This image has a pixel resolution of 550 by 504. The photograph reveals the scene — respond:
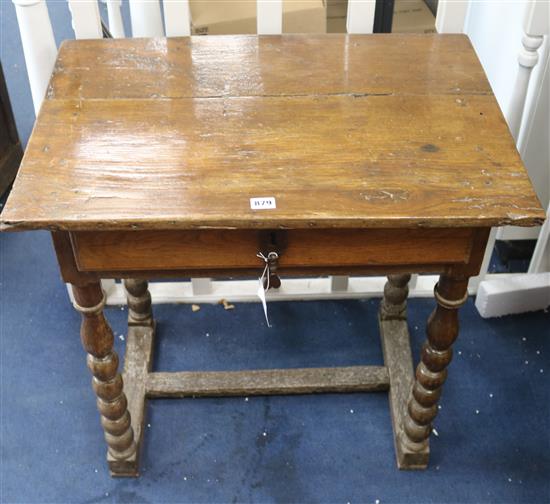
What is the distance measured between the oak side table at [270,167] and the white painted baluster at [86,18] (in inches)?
3.9

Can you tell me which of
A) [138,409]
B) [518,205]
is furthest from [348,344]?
[518,205]

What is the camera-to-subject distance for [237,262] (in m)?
1.31

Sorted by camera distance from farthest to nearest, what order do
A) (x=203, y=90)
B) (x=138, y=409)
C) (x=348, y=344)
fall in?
(x=348, y=344)
(x=138, y=409)
(x=203, y=90)

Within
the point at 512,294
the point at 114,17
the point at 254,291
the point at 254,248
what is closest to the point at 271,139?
the point at 254,248

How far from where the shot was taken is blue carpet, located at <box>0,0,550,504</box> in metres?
1.74

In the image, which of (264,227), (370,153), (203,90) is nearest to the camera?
(264,227)

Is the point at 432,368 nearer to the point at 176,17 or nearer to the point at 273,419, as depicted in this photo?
the point at 273,419

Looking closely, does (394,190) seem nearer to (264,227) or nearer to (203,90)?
(264,227)

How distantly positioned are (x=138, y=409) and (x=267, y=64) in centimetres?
83

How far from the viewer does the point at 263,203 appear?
1.23 meters

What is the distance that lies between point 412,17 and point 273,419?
1492 mm

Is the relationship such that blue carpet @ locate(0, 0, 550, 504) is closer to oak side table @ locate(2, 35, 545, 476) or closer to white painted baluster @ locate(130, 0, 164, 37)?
oak side table @ locate(2, 35, 545, 476)

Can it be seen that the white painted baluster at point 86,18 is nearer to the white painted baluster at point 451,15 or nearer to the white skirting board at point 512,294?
the white painted baluster at point 451,15

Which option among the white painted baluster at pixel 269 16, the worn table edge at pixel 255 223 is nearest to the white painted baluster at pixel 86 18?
the white painted baluster at pixel 269 16
